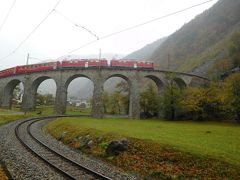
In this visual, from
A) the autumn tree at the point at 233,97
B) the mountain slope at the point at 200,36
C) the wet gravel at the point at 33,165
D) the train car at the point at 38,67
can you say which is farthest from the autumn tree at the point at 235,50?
the wet gravel at the point at 33,165

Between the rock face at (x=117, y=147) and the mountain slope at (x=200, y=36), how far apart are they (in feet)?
265

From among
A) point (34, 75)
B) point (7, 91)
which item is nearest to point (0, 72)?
point (7, 91)

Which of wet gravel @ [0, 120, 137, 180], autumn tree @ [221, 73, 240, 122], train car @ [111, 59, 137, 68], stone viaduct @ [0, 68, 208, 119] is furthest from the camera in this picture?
train car @ [111, 59, 137, 68]

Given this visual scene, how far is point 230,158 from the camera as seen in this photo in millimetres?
11961

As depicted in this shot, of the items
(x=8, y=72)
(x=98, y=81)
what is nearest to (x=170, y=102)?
(x=98, y=81)

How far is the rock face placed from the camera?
14.7 m

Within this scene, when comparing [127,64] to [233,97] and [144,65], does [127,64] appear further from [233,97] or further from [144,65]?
[233,97]

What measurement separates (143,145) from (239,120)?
2696 cm

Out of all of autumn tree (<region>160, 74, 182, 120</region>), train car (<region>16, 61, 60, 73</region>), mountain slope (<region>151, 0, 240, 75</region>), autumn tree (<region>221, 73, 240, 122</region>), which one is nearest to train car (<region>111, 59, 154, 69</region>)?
autumn tree (<region>160, 74, 182, 120</region>)

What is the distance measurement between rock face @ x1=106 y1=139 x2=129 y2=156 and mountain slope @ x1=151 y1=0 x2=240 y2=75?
8064 centimetres

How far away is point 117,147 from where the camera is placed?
14844 millimetres

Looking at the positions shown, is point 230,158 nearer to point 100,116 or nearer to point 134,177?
point 134,177

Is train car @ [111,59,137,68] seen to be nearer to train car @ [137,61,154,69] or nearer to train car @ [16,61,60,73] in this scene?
train car @ [137,61,154,69]

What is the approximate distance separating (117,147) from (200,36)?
362 feet
